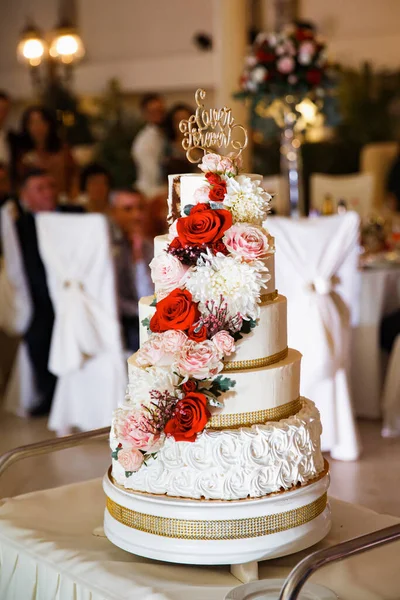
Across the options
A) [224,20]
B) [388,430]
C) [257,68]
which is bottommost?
[388,430]

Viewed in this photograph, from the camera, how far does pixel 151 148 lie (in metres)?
9.66

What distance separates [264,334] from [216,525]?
0.50 metres

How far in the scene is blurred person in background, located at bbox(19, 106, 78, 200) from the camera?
7.99m

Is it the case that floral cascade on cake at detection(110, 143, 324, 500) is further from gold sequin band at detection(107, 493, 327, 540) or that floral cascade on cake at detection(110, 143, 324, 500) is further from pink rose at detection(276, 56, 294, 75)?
pink rose at detection(276, 56, 294, 75)

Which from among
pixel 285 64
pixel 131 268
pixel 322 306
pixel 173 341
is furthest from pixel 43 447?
pixel 285 64

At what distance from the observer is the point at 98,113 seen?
586 inches

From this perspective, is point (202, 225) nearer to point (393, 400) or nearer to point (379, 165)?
point (393, 400)

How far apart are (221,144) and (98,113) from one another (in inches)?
502

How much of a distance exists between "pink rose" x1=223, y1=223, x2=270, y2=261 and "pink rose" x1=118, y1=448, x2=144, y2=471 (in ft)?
1.78

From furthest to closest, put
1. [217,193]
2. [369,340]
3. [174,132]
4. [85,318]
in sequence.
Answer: [174,132] → [369,340] → [85,318] → [217,193]

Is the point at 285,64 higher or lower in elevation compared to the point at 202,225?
higher

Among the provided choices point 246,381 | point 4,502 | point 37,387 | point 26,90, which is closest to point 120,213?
point 37,387

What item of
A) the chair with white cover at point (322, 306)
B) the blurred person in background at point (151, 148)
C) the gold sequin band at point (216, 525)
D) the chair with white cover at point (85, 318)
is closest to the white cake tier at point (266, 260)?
the gold sequin band at point (216, 525)

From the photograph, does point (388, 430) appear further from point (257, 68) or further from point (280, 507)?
point (280, 507)
